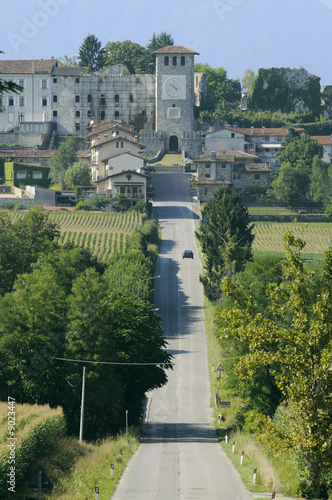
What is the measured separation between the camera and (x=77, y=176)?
121062 mm

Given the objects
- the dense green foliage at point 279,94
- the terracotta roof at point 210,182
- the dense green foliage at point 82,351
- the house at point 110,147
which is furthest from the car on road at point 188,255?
the dense green foliage at point 279,94

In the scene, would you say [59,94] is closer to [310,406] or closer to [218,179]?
[218,179]

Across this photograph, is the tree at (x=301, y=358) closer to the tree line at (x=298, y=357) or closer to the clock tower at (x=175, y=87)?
the tree line at (x=298, y=357)

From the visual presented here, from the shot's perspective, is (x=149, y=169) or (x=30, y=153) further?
(x=30, y=153)

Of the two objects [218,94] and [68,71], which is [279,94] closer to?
[218,94]

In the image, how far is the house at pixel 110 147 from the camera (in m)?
123

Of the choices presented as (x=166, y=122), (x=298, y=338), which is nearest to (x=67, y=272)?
(x=298, y=338)

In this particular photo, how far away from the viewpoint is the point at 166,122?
14538 cm

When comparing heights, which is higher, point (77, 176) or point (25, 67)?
point (25, 67)

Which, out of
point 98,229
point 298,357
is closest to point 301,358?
point 298,357

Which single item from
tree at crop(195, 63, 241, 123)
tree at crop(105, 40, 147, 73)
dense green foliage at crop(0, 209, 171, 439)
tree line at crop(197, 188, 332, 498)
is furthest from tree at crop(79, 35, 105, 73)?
tree line at crop(197, 188, 332, 498)

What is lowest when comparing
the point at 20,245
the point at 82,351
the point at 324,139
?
the point at 82,351

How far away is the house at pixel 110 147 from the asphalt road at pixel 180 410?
8.32 meters

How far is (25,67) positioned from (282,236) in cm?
5598
